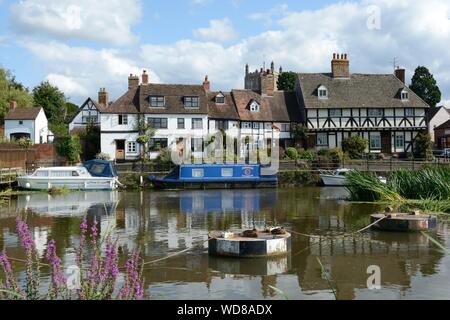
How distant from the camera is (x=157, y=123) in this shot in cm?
4975

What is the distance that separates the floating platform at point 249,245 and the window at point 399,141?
42663mm

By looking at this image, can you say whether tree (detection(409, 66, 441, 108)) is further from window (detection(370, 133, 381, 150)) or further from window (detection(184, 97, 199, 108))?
window (detection(184, 97, 199, 108))

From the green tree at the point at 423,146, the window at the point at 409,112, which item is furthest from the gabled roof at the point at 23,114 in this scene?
the green tree at the point at 423,146

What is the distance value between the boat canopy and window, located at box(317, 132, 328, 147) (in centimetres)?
2240

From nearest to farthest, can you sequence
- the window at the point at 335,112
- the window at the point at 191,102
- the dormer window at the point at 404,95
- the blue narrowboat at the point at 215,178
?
1. the blue narrowboat at the point at 215,178
2. the window at the point at 191,102
3. the window at the point at 335,112
4. the dormer window at the point at 404,95

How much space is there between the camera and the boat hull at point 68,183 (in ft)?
123

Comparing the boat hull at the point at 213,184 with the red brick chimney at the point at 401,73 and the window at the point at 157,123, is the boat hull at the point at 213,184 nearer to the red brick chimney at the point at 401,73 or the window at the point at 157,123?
the window at the point at 157,123

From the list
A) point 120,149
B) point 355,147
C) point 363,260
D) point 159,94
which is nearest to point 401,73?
point 355,147

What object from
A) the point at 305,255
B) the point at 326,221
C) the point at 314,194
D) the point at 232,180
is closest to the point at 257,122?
the point at 232,180

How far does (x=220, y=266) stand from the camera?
42.1 feet

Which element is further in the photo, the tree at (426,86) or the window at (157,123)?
the tree at (426,86)

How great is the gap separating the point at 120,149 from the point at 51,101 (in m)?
27.6

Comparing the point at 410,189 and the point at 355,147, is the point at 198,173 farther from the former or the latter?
the point at 410,189

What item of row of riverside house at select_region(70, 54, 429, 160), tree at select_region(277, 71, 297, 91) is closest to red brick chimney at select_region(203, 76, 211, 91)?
row of riverside house at select_region(70, 54, 429, 160)
